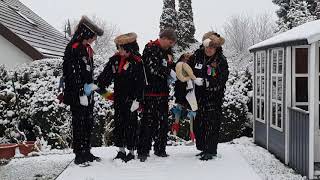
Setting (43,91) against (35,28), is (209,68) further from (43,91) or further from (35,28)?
(35,28)

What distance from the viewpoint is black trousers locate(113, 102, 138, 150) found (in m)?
6.30

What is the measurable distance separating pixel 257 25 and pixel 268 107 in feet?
149

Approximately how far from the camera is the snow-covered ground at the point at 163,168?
5832 mm

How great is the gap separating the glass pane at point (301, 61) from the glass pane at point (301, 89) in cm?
14

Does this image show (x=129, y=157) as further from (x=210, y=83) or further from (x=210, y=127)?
(x=210, y=83)

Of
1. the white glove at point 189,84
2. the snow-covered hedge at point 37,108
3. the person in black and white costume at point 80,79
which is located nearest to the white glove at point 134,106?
the person in black and white costume at point 80,79

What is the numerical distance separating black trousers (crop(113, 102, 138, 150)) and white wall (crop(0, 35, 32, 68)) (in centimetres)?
789

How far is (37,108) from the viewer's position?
9977 millimetres

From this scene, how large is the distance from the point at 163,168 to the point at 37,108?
15.7 feet

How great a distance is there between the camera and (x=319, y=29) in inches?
247

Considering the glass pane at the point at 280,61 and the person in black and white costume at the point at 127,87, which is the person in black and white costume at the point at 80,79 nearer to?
the person in black and white costume at the point at 127,87

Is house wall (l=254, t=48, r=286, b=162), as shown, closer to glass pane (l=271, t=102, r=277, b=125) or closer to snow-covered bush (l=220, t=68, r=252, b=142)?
glass pane (l=271, t=102, r=277, b=125)

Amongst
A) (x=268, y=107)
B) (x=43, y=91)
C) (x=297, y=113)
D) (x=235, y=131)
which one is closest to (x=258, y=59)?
(x=268, y=107)

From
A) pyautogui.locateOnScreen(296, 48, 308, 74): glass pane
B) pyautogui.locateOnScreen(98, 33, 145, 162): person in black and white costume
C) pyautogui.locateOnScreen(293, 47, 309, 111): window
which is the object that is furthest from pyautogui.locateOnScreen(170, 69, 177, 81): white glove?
pyautogui.locateOnScreen(296, 48, 308, 74): glass pane
